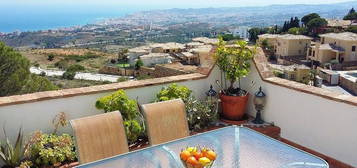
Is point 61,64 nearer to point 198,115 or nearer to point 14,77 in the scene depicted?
point 14,77

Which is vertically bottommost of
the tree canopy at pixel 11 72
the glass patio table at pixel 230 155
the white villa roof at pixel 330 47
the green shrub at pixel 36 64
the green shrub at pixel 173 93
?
the green shrub at pixel 36 64

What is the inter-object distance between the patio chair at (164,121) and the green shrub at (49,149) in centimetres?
111

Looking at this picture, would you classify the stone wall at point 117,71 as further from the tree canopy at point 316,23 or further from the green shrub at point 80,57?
the tree canopy at point 316,23

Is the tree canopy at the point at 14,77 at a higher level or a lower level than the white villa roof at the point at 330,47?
higher

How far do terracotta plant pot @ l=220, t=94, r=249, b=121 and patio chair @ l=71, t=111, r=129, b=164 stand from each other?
2174 mm

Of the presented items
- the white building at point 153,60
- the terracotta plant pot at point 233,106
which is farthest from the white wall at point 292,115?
the white building at point 153,60

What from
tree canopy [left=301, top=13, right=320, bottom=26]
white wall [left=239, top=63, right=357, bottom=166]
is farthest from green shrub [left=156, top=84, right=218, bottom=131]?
tree canopy [left=301, top=13, right=320, bottom=26]

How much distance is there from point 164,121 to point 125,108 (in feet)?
3.09

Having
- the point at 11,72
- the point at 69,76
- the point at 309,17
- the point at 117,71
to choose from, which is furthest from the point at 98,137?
the point at 309,17

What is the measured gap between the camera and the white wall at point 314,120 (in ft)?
10.8

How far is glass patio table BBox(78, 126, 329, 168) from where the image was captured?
6.66ft

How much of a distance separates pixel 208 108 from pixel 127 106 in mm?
1177

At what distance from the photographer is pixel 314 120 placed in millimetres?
3625

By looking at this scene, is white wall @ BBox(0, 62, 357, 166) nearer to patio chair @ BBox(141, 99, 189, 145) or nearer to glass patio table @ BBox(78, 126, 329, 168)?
patio chair @ BBox(141, 99, 189, 145)
